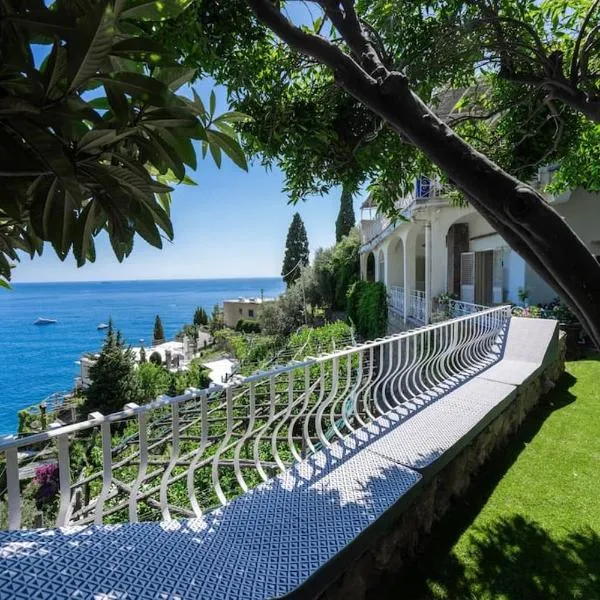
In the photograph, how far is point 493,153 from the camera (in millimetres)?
4652

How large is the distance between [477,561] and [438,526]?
395 millimetres

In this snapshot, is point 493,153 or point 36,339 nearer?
point 493,153

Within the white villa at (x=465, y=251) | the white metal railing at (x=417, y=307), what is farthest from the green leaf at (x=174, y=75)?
the white metal railing at (x=417, y=307)

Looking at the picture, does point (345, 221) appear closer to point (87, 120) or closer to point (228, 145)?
point (228, 145)

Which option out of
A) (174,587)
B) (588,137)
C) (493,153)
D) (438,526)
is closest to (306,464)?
(438,526)

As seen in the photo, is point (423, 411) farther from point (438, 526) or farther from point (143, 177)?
point (143, 177)

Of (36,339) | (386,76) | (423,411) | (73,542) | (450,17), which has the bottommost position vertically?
(36,339)

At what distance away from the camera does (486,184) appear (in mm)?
1727

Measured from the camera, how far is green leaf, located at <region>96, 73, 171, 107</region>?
93cm

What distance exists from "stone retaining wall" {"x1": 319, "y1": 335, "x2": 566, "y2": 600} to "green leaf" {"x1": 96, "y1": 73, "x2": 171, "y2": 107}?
211 centimetres

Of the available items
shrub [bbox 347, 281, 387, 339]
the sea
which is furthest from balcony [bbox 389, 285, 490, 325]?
the sea

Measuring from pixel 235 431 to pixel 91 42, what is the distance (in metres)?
5.91

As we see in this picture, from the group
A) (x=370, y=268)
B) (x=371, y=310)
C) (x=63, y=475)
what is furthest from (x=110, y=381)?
(x=63, y=475)

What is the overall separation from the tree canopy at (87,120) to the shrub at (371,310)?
16.1 metres
